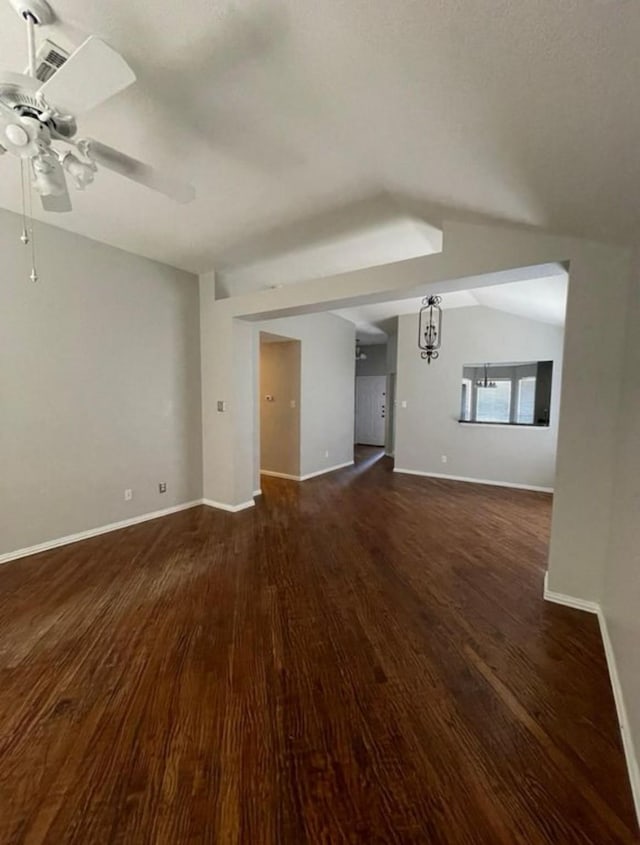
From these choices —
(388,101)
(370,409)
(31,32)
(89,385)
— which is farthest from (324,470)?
(31,32)

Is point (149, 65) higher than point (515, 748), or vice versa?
point (149, 65)

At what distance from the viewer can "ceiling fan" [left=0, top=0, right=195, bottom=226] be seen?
125 cm

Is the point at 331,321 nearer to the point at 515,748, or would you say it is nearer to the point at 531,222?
the point at 531,222

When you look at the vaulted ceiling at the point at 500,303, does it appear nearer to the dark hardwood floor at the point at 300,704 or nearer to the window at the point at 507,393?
the window at the point at 507,393

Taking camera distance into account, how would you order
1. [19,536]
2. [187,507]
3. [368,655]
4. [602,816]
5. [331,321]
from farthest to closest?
[331,321], [187,507], [19,536], [368,655], [602,816]

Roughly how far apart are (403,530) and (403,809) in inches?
104

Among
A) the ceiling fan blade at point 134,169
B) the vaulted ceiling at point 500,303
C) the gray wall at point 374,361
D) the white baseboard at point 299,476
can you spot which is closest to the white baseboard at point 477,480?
the white baseboard at point 299,476

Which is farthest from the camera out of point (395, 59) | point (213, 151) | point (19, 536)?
point (19, 536)

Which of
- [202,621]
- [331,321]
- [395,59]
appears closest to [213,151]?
[395,59]

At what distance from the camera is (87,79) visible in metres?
1.29

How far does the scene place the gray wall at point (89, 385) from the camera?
296cm

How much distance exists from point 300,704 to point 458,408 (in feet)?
17.4

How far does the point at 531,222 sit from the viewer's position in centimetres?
223

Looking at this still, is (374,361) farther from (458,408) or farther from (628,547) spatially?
(628,547)
